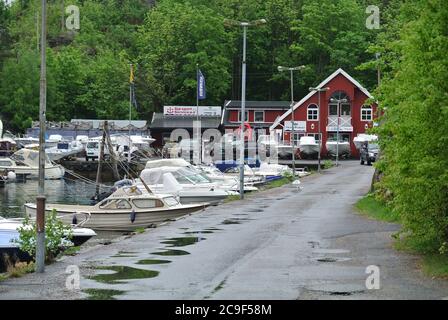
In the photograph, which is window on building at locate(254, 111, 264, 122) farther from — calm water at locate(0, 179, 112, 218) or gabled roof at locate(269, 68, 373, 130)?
calm water at locate(0, 179, 112, 218)

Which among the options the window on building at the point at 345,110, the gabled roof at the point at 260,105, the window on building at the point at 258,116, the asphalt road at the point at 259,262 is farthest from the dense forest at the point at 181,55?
the asphalt road at the point at 259,262

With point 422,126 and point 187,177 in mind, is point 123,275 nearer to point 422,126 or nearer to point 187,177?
point 422,126

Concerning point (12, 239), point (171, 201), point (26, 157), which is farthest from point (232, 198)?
point (26, 157)

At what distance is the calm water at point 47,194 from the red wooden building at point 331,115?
90.0 feet

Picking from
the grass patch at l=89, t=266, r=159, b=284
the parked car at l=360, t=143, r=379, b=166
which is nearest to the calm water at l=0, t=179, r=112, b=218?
the parked car at l=360, t=143, r=379, b=166

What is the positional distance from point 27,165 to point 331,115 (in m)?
32.9

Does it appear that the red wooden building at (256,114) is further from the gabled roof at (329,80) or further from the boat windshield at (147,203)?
the boat windshield at (147,203)

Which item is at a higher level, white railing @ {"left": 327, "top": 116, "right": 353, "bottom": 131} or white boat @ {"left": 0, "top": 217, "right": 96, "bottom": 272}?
white railing @ {"left": 327, "top": 116, "right": 353, "bottom": 131}

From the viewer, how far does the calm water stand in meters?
48.0

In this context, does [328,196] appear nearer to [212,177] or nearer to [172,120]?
[212,177]

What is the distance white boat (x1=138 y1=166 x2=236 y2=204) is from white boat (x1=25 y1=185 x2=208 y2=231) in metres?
6.25

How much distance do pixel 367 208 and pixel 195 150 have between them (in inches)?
1907

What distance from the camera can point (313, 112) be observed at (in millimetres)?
90000

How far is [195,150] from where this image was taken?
77.1m
